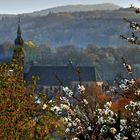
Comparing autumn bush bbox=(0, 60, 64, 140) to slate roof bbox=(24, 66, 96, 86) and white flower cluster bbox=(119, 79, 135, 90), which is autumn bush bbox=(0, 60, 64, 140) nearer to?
white flower cluster bbox=(119, 79, 135, 90)

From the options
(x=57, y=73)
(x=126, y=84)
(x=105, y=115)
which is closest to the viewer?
(x=126, y=84)

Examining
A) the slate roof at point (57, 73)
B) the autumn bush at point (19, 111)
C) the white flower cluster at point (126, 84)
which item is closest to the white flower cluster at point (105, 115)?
the white flower cluster at point (126, 84)

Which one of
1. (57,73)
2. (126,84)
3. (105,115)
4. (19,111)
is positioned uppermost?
(126,84)

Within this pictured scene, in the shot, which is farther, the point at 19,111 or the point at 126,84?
the point at 19,111

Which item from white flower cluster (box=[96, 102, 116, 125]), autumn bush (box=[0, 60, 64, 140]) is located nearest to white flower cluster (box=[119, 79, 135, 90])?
white flower cluster (box=[96, 102, 116, 125])

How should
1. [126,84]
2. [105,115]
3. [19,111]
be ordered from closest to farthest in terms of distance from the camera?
[126,84] → [105,115] → [19,111]

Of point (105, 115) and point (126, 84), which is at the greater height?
point (126, 84)

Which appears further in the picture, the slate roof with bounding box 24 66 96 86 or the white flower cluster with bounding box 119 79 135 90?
the slate roof with bounding box 24 66 96 86

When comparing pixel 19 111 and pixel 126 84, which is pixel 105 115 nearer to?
pixel 126 84

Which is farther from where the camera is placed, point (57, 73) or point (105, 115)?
point (57, 73)

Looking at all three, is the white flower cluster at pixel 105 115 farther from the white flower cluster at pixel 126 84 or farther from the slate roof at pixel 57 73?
the slate roof at pixel 57 73

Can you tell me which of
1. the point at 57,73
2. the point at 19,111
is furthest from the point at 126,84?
the point at 57,73

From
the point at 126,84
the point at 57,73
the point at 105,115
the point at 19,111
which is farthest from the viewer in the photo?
the point at 57,73

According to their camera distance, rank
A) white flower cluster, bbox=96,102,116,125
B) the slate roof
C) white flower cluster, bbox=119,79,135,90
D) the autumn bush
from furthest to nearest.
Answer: the slate roof → the autumn bush → white flower cluster, bbox=96,102,116,125 → white flower cluster, bbox=119,79,135,90
